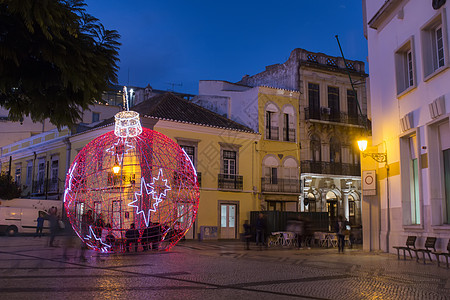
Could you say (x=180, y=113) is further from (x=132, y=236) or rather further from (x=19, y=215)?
(x=132, y=236)

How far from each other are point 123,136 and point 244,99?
63.4ft

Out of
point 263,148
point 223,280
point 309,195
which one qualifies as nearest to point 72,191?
point 223,280

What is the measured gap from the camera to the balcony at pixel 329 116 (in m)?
33.3

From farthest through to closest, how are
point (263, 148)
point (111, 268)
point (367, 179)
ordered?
point (263, 148) → point (367, 179) → point (111, 268)

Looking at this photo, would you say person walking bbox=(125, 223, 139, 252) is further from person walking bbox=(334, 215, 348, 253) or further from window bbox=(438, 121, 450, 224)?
window bbox=(438, 121, 450, 224)

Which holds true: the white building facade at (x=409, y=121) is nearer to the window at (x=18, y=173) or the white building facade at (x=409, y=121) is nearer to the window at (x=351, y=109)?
the window at (x=351, y=109)

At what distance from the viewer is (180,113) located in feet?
96.5

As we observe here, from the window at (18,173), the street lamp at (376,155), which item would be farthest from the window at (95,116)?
the street lamp at (376,155)

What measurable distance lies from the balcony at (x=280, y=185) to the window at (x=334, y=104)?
231 inches

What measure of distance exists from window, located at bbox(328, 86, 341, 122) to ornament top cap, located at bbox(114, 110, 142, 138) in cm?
2229

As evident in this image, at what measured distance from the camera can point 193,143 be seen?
28.8m

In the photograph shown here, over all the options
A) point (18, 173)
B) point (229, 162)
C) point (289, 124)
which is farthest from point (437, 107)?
point (18, 173)

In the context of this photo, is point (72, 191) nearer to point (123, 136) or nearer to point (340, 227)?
point (123, 136)

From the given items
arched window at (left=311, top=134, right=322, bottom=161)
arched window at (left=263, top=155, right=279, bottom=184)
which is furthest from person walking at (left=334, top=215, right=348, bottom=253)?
arched window at (left=311, top=134, right=322, bottom=161)
